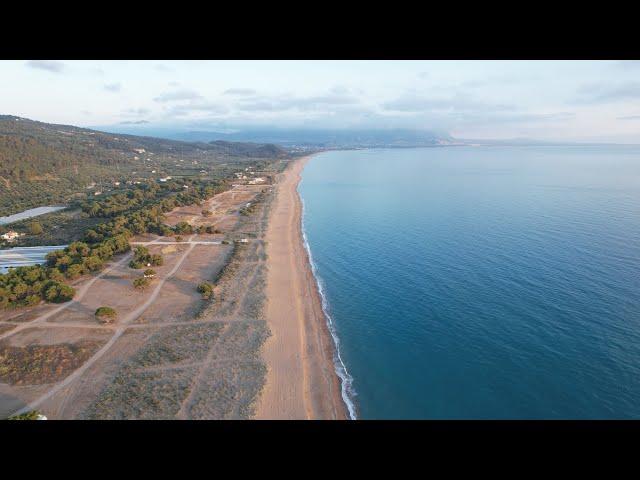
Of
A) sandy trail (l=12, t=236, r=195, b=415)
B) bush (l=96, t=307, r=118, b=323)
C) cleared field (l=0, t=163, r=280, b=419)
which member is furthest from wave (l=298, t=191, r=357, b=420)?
bush (l=96, t=307, r=118, b=323)

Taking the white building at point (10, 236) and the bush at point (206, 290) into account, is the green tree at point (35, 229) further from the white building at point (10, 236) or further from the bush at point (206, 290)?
the bush at point (206, 290)

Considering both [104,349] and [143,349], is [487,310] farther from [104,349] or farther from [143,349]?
[104,349]

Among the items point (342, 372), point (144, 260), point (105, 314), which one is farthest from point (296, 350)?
point (144, 260)

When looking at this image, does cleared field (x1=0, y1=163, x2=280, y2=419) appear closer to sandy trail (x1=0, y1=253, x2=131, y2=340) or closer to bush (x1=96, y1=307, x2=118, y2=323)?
sandy trail (x1=0, y1=253, x2=131, y2=340)
